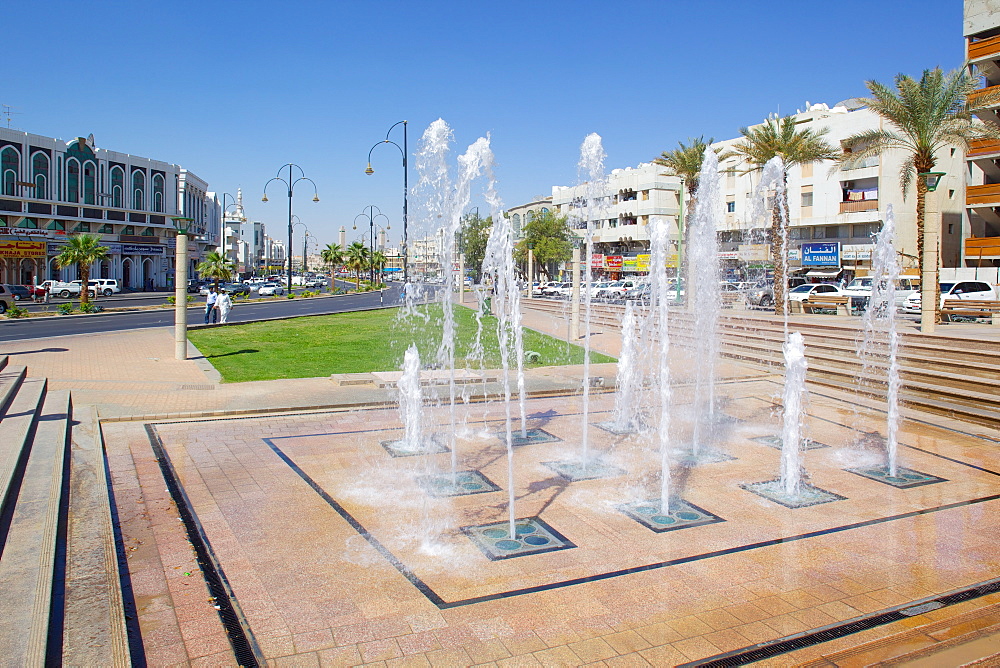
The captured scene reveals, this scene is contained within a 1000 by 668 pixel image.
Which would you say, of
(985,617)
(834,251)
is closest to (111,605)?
(985,617)

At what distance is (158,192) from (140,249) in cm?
554

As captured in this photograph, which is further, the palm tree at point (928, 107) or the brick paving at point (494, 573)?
the palm tree at point (928, 107)

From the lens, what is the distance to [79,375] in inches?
545

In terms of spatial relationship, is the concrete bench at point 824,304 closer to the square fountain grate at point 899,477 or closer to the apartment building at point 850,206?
the apartment building at point 850,206

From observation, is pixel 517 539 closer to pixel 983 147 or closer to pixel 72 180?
pixel 983 147

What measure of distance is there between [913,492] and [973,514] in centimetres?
72

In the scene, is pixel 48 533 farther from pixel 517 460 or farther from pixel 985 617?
pixel 985 617

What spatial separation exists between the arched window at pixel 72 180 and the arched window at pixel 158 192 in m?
8.02

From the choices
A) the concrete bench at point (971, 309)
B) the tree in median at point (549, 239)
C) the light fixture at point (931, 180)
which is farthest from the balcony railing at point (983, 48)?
the tree in median at point (549, 239)

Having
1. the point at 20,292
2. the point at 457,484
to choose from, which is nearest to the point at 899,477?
the point at 457,484

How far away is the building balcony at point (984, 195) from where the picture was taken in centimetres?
3212

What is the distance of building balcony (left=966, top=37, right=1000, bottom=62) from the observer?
32.2 metres

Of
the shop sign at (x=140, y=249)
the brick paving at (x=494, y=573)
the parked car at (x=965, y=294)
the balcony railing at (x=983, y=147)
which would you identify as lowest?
the brick paving at (x=494, y=573)

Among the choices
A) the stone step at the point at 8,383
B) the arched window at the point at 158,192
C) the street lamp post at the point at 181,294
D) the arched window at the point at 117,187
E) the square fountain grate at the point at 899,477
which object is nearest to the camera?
the square fountain grate at the point at 899,477
